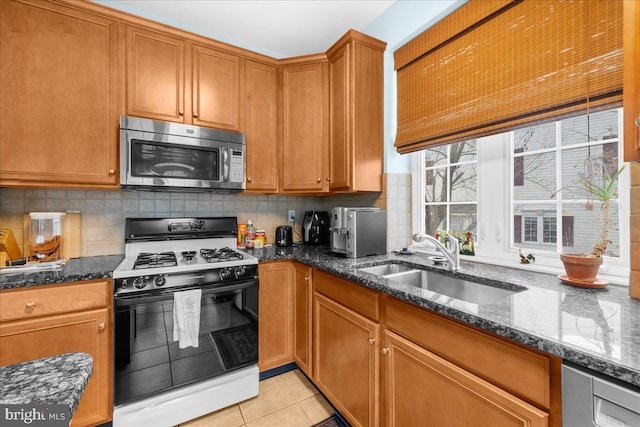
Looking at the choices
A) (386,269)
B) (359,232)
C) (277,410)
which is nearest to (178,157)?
(359,232)

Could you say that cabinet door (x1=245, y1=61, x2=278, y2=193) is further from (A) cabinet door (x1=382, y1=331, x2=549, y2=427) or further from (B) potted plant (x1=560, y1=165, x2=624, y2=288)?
(B) potted plant (x1=560, y1=165, x2=624, y2=288)

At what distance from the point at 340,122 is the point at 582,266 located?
1.56 metres

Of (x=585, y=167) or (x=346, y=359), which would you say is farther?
(x=346, y=359)

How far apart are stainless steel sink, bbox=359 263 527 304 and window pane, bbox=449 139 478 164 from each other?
2.55 ft

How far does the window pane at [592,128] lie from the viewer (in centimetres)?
123

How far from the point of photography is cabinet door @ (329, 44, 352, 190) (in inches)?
79.2

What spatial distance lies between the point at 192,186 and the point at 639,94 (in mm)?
2058

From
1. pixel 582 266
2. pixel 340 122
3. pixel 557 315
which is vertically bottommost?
pixel 557 315

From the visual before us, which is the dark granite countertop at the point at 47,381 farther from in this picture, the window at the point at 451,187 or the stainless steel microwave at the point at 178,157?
the window at the point at 451,187

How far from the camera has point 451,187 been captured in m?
1.92

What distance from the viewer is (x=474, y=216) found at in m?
1.78

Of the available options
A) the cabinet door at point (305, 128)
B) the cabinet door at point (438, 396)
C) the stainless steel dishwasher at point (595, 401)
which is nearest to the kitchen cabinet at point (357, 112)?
the cabinet door at point (305, 128)

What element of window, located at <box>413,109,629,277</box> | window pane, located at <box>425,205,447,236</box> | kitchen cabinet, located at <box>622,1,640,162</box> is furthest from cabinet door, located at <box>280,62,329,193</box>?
kitchen cabinet, located at <box>622,1,640,162</box>

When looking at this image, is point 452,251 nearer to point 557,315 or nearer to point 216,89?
point 557,315
